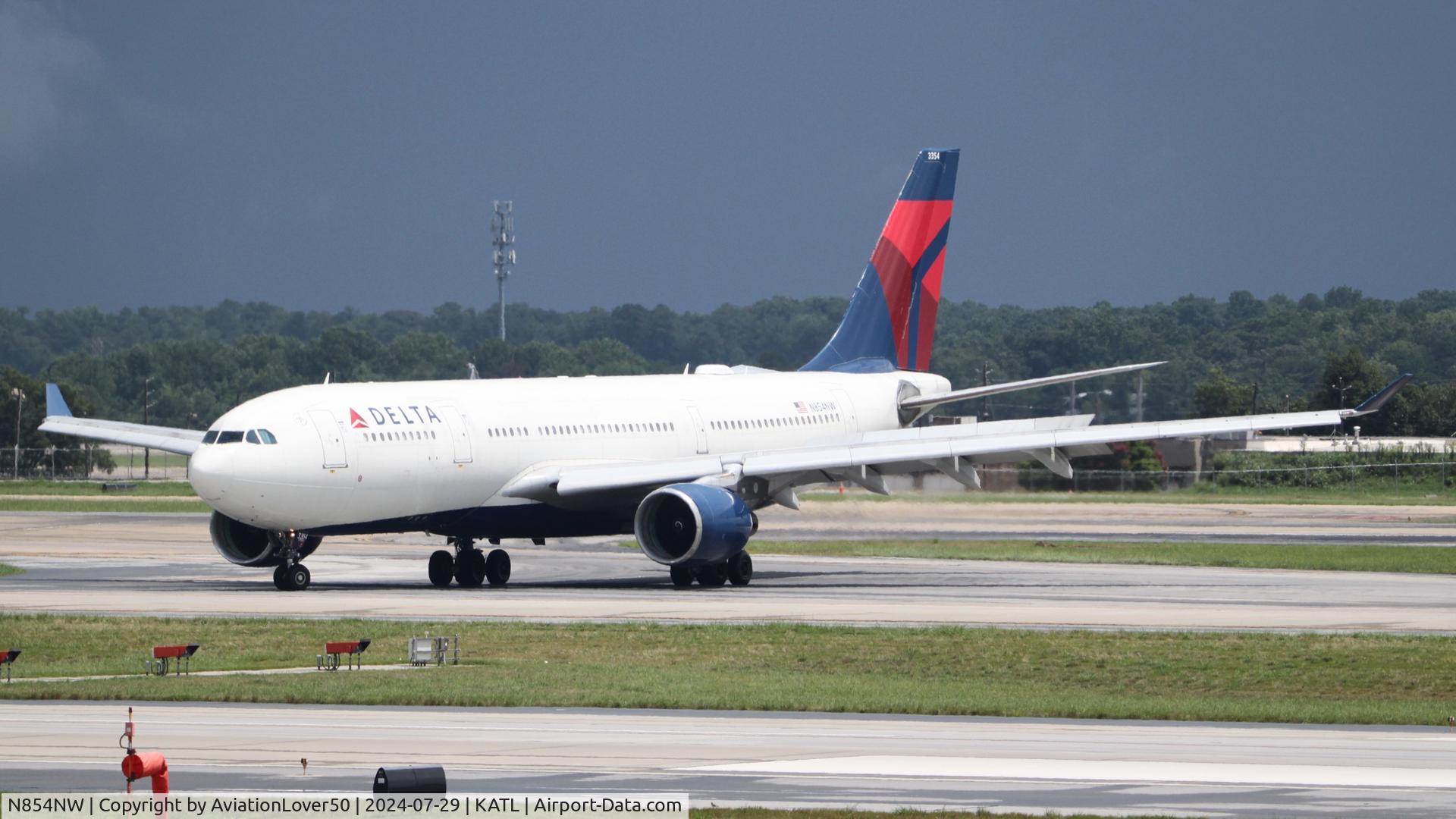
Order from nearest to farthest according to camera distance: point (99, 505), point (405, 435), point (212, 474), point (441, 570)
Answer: point (212, 474)
point (405, 435)
point (441, 570)
point (99, 505)

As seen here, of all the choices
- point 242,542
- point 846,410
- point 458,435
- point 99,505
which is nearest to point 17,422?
point 99,505

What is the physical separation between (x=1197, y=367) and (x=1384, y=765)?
172 metres

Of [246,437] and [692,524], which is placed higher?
[246,437]

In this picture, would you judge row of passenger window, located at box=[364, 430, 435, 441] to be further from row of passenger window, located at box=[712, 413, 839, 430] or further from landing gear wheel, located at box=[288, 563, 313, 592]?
row of passenger window, located at box=[712, 413, 839, 430]

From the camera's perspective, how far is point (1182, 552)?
53938 millimetres

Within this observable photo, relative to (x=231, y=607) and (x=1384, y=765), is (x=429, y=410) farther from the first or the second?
(x=1384, y=765)

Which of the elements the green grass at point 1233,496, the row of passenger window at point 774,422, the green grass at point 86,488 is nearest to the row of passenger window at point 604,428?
the row of passenger window at point 774,422

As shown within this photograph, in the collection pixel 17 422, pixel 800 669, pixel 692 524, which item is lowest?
pixel 800 669

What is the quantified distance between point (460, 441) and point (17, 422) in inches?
3692

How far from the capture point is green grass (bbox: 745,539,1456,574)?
5066 cm

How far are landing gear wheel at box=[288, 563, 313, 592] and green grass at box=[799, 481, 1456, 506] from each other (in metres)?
28.2

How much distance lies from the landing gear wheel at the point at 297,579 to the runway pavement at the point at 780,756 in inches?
726

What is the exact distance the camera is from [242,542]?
147 ft

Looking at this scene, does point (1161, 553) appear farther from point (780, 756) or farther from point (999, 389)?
point (780, 756)
